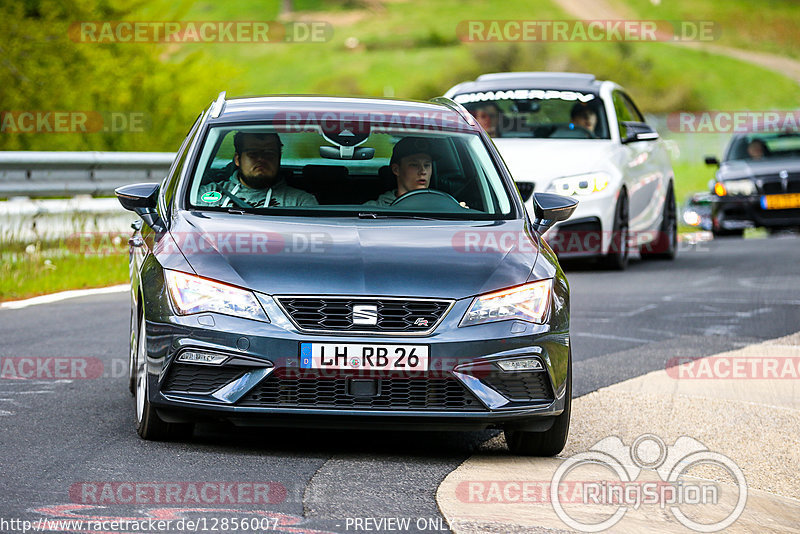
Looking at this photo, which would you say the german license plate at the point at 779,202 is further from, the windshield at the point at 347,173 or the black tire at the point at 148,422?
the black tire at the point at 148,422

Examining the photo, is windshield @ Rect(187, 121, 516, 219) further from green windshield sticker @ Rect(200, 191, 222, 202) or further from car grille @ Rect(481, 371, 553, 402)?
car grille @ Rect(481, 371, 553, 402)

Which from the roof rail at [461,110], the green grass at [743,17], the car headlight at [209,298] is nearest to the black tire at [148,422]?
the car headlight at [209,298]

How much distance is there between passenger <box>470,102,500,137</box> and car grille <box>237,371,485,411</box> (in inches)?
362

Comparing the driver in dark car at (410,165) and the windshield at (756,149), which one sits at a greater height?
the driver in dark car at (410,165)

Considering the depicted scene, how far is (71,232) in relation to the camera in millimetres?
14336

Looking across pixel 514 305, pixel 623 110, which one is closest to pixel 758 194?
pixel 623 110

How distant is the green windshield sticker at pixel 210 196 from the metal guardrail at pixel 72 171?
7364 millimetres

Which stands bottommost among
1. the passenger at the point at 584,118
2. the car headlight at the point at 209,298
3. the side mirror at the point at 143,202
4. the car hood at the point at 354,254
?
the car headlight at the point at 209,298

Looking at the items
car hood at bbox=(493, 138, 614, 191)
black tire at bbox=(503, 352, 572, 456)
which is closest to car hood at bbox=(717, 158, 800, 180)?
car hood at bbox=(493, 138, 614, 191)

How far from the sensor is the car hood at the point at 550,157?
13.9 m

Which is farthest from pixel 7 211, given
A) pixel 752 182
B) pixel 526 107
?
pixel 752 182

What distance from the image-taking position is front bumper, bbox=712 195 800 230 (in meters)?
20.0

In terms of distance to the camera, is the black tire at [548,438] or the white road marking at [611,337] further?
the white road marking at [611,337]

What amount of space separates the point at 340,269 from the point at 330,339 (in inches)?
12.6
